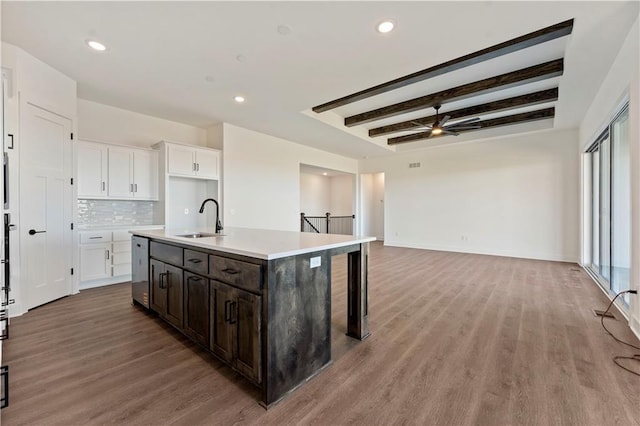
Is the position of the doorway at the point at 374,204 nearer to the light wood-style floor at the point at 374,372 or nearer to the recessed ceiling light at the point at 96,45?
the light wood-style floor at the point at 374,372

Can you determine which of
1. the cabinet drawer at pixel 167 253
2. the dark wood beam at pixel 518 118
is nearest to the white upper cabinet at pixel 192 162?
the cabinet drawer at pixel 167 253

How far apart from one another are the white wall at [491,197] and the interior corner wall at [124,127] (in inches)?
232

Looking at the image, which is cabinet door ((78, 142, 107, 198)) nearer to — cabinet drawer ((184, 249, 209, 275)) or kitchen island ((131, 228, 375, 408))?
kitchen island ((131, 228, 375, 408))

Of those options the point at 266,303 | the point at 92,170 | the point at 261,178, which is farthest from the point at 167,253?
the point at 261,178

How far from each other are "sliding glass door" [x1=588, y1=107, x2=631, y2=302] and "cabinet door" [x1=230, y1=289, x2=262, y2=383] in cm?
379

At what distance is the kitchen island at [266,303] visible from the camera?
172cm

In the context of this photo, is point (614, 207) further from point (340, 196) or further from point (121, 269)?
point (340, 196)

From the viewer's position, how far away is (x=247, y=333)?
71.6 inches

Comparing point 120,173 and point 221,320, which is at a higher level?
point 120,173

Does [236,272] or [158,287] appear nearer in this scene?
[236,272]

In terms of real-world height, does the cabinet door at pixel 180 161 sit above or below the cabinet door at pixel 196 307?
above

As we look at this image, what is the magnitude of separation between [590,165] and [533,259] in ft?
7.30

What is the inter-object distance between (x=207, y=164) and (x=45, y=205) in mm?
2376

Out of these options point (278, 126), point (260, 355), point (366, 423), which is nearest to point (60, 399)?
point (260, 355)
